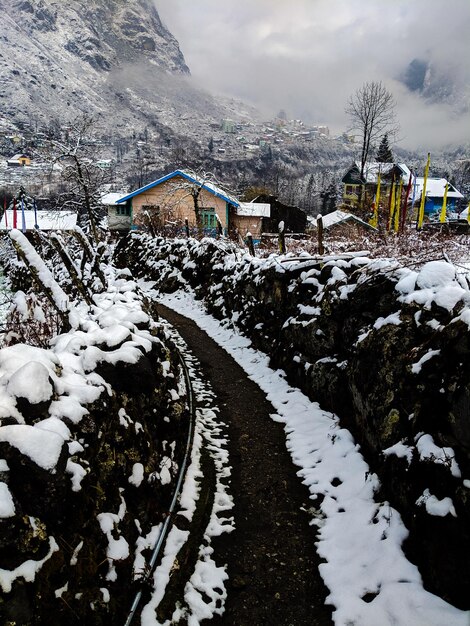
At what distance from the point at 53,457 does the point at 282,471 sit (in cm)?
409

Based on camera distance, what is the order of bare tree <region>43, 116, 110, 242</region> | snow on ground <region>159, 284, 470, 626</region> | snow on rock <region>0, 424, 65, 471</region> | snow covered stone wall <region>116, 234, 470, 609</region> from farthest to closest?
bare tree <region>43, 116, 110, 242</region>
snow covered stone wall <region>116, 234, 470, 609</region>
snow on ground <region>159, 284, 470, 626</region>
snow on rock <region>0, 424, 65, 471</region>

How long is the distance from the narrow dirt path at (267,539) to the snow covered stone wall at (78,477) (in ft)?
3.49

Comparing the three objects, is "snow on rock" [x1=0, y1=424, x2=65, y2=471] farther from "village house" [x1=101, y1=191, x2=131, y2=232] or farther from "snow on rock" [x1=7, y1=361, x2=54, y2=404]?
"village house" [x1=101, y1=191, x2=131, y2=232]

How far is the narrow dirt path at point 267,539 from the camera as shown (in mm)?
3957

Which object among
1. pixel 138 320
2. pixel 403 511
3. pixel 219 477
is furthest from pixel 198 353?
pixel 403 511

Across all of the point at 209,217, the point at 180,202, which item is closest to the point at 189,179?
the point at 180,202

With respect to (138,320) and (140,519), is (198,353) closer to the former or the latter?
(138,320)

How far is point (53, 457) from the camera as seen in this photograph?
3131 mm

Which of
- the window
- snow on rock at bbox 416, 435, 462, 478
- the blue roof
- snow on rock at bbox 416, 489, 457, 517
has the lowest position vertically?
snow on rock at bbox 416, 489, 457, 517

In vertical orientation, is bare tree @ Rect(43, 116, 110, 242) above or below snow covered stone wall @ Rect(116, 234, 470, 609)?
above

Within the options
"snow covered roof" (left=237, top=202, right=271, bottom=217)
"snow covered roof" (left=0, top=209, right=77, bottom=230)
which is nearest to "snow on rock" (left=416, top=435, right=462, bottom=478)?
"snow covered roof" (left=0, top=209, right=77, bottom=230)

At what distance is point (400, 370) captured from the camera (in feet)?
17.4

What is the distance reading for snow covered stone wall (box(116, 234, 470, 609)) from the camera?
3.86 meters

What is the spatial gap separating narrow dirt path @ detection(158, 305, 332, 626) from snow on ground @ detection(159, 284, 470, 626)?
0.59 feet
